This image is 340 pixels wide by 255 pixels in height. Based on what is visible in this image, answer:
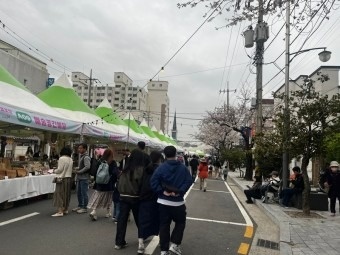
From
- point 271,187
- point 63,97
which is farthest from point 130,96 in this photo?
point 271,187

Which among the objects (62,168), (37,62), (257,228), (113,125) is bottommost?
(257,228)

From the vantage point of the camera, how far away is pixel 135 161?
20.8 ft

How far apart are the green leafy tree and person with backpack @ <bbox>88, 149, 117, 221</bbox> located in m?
5.73

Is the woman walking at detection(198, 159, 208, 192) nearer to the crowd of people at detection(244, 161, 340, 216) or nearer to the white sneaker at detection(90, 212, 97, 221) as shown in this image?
the crowd of people at detection(244, 161, 340, 216)

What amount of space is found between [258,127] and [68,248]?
17332 millimetres

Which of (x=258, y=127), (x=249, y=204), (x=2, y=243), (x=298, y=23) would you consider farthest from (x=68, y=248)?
(x=258, y=127)

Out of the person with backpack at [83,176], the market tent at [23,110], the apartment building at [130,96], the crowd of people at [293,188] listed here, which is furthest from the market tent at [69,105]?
the apartment building at [130,96]

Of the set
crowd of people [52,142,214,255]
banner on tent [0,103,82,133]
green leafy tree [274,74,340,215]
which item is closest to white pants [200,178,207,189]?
banner on tent [0,103,82,133]

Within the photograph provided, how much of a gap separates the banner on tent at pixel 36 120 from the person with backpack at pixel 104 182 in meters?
2.95

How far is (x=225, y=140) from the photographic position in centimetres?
5369

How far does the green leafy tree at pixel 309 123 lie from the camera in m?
11.2

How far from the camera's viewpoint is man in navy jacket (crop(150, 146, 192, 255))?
568 centimetres

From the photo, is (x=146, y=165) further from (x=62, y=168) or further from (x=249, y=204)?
(x=249, y=204)

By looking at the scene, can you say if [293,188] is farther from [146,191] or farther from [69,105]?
[69,105]
